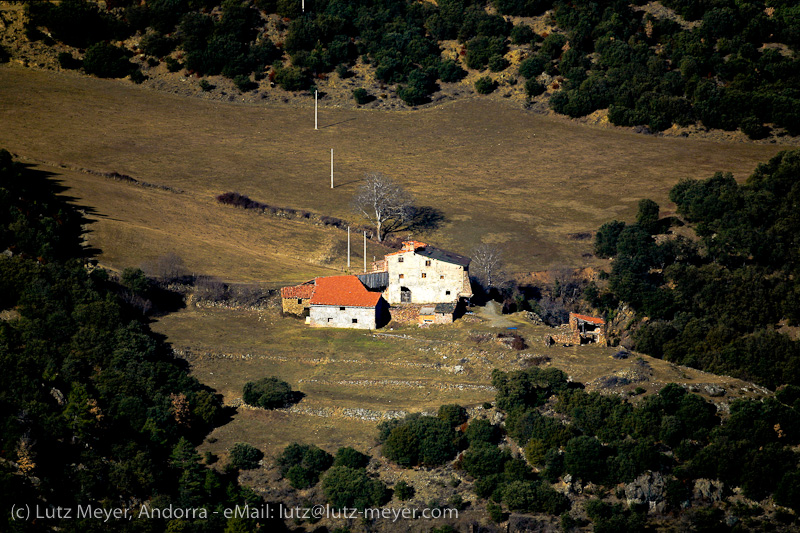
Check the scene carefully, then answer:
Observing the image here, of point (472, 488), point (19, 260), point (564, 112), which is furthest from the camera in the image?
point (564, 112)

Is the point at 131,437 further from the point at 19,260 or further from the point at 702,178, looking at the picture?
the point at 702,178

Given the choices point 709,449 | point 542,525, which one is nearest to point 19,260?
point 542,525

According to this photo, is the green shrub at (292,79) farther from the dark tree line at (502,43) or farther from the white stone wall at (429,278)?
the white stone wall at (429,278)

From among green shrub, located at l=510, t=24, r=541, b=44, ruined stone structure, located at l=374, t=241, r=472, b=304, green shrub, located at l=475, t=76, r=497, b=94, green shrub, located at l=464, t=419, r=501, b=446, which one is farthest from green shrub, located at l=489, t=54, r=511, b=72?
green shrub, located at l=464, t=419, r=501, b=446

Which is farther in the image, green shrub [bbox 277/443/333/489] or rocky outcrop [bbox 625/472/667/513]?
green shrub [bbox 277/443/333/489]

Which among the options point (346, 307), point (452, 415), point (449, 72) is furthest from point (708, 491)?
point (449, 72)

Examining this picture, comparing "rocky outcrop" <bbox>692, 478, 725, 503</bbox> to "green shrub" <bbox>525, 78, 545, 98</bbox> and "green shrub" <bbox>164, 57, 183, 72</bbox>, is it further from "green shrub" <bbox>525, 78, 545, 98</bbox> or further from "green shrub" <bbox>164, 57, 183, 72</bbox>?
"green shrub" <bbox>164, 57, 183, 72</bbox>
